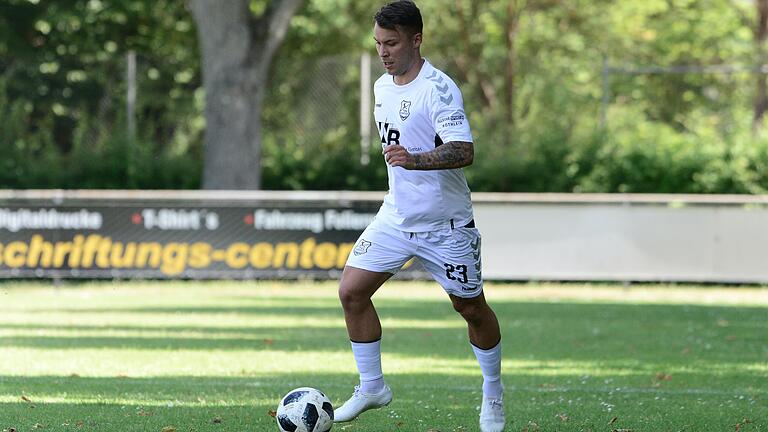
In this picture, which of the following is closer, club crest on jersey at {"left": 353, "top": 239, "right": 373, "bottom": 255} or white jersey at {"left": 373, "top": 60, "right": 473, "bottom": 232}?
white jersey at {"left": 373, "top": 60, "right": 473, "bottom": 232}

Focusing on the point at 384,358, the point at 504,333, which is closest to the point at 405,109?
the point at 384,358

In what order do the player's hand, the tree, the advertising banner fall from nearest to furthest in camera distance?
1. the player's hand
2. the advertising banner
3. the tree

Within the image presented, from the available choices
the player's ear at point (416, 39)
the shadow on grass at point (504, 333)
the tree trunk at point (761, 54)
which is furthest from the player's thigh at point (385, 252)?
the tree trunk at point (761, 54)

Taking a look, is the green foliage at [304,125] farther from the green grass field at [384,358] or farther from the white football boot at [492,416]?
the white football boot at [492,416]

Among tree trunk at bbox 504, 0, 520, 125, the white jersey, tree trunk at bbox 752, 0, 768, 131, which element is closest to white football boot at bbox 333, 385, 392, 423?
the white jersey

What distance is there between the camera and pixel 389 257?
786 centimetres

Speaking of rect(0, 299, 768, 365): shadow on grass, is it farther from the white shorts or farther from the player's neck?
the player's neck

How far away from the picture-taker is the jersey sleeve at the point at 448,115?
749 cm

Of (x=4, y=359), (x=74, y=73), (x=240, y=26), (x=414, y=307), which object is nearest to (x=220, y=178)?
(x=240, y=26)

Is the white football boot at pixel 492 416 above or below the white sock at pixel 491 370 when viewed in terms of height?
below

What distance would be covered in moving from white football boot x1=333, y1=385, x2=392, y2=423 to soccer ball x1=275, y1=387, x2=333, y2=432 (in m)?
0.25

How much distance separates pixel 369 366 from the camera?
796cm

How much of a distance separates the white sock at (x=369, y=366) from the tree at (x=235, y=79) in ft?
53.2

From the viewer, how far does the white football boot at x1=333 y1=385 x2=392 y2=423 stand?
25.7 feet
